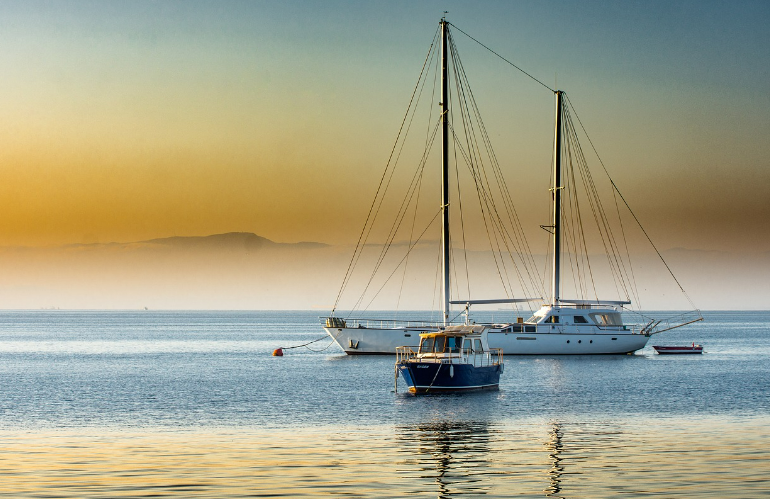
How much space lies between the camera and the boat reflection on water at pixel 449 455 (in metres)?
26.4

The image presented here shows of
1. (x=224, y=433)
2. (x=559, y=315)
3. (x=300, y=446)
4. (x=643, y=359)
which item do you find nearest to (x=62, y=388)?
(x=224, y=433)

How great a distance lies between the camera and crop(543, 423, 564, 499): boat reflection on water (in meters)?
25.6

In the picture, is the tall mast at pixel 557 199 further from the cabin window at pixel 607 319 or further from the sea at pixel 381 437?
the sea at pixel 381 437

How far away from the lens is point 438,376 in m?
50.8

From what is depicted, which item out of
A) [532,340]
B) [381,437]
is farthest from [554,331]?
[381,437]

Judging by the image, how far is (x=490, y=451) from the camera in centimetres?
3228

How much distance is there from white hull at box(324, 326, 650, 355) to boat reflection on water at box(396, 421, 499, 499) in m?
45.4

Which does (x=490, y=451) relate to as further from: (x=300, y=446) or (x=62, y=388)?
(x=62, y=388)

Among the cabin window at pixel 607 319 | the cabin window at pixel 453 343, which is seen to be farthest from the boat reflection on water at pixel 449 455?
the cabin window at pixel 607 319

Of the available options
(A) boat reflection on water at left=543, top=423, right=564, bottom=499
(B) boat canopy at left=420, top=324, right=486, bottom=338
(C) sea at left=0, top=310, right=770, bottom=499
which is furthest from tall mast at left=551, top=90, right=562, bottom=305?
(A) boat reflection on water at left=543, top=423, right=564, bottom=499

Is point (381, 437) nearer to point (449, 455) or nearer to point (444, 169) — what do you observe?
point (449, 455)

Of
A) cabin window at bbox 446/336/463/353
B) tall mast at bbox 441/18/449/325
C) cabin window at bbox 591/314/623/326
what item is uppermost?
tall mast at bbox 441/18/449/325

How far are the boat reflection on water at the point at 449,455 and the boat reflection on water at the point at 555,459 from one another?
182 cm

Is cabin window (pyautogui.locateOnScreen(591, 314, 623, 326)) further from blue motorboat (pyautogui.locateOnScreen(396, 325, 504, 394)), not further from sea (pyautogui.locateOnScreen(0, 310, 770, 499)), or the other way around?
blue motorboat (pyautogui.locateOnScreen(396, 325, 504, 394))
